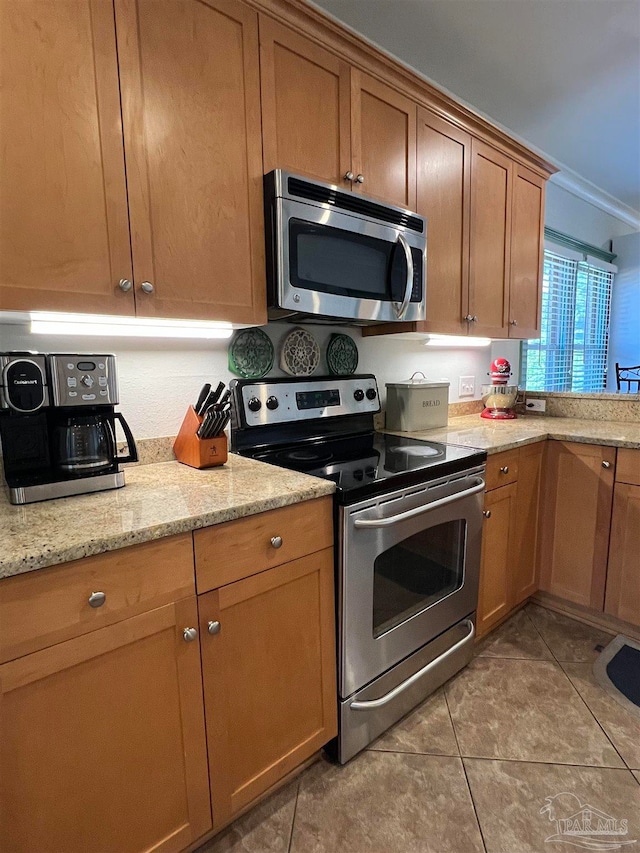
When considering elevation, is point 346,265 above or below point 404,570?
above

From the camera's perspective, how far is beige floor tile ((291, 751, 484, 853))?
46.2 inches

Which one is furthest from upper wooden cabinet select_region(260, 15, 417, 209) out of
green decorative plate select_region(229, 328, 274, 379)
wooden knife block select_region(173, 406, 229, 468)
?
wooden knife block select_region(173, 406, 229, 468)

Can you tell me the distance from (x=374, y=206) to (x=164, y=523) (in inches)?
51.2

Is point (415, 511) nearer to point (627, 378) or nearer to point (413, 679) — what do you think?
point (413, 679)

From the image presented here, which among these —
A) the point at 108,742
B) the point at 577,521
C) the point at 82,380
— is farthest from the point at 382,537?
the point at 577,521

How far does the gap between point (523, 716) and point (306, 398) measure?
4.61 ft

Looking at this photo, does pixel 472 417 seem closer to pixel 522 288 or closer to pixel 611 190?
pixel 522 288

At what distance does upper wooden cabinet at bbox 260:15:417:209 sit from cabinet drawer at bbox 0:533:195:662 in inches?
46.1

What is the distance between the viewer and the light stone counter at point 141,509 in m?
0.83

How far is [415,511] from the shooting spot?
1.40 meters

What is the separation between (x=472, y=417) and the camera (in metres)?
2.60

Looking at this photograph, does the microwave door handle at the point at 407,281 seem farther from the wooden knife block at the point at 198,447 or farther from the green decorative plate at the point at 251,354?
the wooden knife block at the point at 198,447

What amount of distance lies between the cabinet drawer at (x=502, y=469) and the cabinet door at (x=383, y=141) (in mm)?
1089

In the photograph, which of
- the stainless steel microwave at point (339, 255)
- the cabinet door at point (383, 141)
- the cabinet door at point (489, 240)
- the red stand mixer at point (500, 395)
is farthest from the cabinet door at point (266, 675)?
the red stand mixer at point (500, 395)
